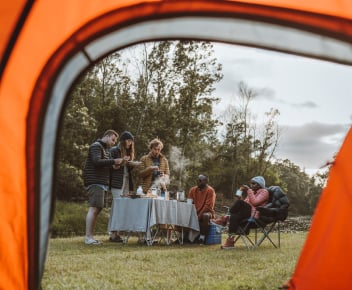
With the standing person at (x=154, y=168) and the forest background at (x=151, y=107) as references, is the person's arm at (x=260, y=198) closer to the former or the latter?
the standing person at (x=154, y=168)

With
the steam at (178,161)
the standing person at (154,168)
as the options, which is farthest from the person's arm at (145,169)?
the steam at (178,161)

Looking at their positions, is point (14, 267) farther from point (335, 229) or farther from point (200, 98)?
point (200, 98)

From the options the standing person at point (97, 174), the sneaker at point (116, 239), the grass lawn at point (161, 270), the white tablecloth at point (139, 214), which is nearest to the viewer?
the grass lawn at point (161, 270)

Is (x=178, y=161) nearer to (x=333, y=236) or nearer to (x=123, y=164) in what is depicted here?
(x=123, y=164)

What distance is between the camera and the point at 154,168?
775cm

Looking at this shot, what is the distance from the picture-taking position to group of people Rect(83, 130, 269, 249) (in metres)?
6.95

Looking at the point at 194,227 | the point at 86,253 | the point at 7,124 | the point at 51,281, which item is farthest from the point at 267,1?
the point at 194,227

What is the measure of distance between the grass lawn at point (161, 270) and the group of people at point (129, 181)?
2.70ft

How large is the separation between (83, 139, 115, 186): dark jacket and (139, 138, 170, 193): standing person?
904 millimetres

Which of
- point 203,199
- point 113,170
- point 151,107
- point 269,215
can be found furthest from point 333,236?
point 151,107

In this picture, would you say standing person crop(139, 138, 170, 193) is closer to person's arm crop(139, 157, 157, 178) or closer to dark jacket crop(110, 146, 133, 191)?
person's arm crop(139, 157, 157, 178)

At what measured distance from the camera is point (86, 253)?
239 inches

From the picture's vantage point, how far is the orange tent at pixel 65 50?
2250 millimetres

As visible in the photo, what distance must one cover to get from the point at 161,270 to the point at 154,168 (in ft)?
10.0
